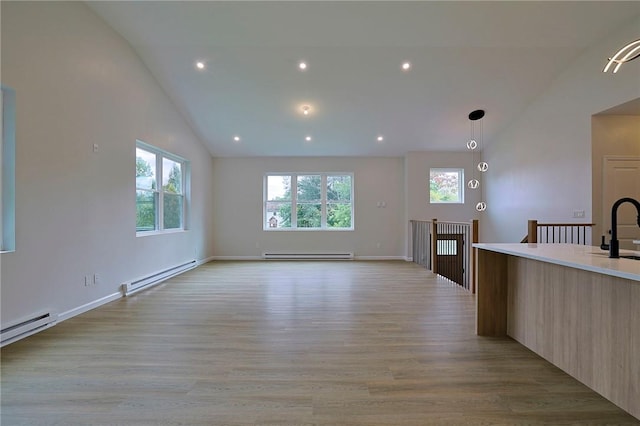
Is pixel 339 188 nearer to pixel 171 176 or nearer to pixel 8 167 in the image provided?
pixel 171 176

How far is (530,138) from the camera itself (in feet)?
20.2

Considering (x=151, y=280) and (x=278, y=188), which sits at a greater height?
(x=278, y=188)

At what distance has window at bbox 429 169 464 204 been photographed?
7805 mm

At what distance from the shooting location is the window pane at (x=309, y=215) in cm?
810

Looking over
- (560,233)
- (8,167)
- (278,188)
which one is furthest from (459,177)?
(8,167)

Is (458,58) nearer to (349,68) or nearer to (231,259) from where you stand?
(349,68)

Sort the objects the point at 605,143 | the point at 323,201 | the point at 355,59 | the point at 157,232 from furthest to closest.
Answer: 1. the point at 323,201
2. the point at 157,232
3. the point at 355,59
4. the point at 605,143

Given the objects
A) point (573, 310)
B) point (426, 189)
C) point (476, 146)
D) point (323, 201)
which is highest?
point (476, 146)

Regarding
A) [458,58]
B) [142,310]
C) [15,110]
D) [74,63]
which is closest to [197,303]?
[142,310]

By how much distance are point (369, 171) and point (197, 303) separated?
209 inches

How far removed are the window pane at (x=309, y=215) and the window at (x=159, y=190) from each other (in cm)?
279

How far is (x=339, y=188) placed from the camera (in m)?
8.11

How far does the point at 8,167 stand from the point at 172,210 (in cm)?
337

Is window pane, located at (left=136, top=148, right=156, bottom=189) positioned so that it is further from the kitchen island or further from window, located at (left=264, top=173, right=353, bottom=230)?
the kitchen island
